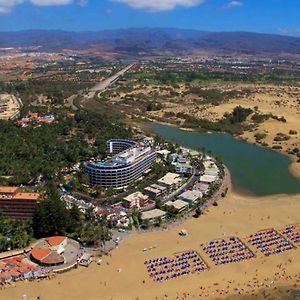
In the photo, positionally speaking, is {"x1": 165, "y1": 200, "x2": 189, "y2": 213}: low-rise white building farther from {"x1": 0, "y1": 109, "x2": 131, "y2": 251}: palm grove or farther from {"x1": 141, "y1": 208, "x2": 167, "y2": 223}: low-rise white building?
{"x1": 0, "y1": 109, "x2": 131, "y2": 251}: palm grove

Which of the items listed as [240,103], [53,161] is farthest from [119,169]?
[240,103]

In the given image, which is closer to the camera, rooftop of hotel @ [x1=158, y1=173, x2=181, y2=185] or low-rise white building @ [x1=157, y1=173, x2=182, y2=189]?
low-rise white building @ [x1=157, y1=173, x2=182, y2=189]

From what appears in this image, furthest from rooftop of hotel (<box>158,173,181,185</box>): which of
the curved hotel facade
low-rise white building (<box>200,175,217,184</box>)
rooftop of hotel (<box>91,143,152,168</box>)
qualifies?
rooftop of hotel (<box>91,143,152,168</box>)

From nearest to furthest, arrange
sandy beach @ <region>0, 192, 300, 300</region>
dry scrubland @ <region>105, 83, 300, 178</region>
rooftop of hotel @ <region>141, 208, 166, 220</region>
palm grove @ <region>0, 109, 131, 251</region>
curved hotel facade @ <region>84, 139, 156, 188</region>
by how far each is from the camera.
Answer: sandy beach @ <region>0, 192, 300, 300</region>, palm grove @ <region>0, 109, 131, 251</region>, rooftop of hotel @ <region>141, 208, 166, 220</region>, curved hotel facade @ <region>84, 139, 156, 188</region>, dry scrubland @ <region>105, 83, 300, 178</region>

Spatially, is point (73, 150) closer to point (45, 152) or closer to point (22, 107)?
point (45, 152)

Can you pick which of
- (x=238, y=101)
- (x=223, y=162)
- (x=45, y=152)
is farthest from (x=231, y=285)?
(x=238, y=101)

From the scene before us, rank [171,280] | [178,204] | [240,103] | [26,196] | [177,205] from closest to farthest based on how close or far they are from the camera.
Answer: [171,280]
[26,196]
[177,205]
[178,204]
[240,103]

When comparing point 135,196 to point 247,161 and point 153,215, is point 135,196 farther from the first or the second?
point 247,161
